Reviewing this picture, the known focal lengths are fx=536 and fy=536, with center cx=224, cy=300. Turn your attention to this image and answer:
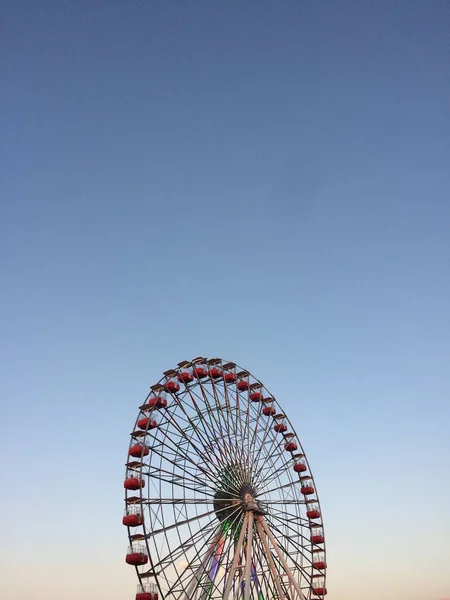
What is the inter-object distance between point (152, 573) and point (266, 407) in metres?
15.7

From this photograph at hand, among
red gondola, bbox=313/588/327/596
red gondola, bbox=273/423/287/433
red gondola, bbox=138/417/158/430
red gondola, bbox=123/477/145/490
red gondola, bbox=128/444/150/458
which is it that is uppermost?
red gondola, bbox=273/423/287/433

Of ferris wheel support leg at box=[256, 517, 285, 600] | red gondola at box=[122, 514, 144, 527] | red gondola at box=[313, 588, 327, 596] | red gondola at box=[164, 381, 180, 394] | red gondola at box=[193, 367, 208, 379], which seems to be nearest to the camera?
red gondola at box=[122, 514, 144, 527]

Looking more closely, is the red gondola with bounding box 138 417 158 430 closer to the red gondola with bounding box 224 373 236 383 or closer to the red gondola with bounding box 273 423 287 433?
the red gondola with bounding box 224 373 236 383

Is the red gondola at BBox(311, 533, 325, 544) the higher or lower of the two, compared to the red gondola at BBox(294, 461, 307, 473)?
lower

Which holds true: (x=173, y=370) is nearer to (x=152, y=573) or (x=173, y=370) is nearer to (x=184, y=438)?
(x=184, y=438)

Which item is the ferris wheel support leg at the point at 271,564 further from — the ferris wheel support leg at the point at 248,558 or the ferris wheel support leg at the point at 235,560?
the ferris wheel support leg at the point at 235,560

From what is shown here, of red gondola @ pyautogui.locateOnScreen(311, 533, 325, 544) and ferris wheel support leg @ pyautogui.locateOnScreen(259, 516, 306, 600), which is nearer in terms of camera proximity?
ferris wheel support leg @ pyautogui.locateOnScreen(259, 516, 306, 600)

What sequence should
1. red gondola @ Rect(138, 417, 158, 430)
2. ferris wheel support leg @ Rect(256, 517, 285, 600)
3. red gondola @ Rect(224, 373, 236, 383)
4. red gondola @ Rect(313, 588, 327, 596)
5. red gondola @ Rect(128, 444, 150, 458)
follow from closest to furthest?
ferris wheel support leg @ Rect(256, 517, 285, 600)
red gondola @ Rect(128, 444, 150, 458)
red gondola @ Rect(138, 417, 158, 430)
red gondola @ Rect(313, 588, 327, 596)
red gondola @ Rect(224, 373, 236, 383)

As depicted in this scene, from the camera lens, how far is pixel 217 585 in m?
29.5

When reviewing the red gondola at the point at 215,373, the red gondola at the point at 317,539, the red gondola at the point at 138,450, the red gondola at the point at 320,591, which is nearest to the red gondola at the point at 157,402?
the red gondola at the point at 138,450

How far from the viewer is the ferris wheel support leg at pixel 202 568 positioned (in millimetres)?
28484

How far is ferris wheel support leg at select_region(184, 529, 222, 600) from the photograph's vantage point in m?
28.5

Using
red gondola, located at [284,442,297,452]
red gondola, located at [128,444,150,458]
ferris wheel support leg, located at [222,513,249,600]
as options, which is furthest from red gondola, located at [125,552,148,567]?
red gondola, located at [284,442,297,452]

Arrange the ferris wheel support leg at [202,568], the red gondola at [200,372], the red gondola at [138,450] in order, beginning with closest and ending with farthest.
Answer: the ferris wheel support leg at [202,568] → the red gondola at [138,450] → the red gondola at [200,372]
